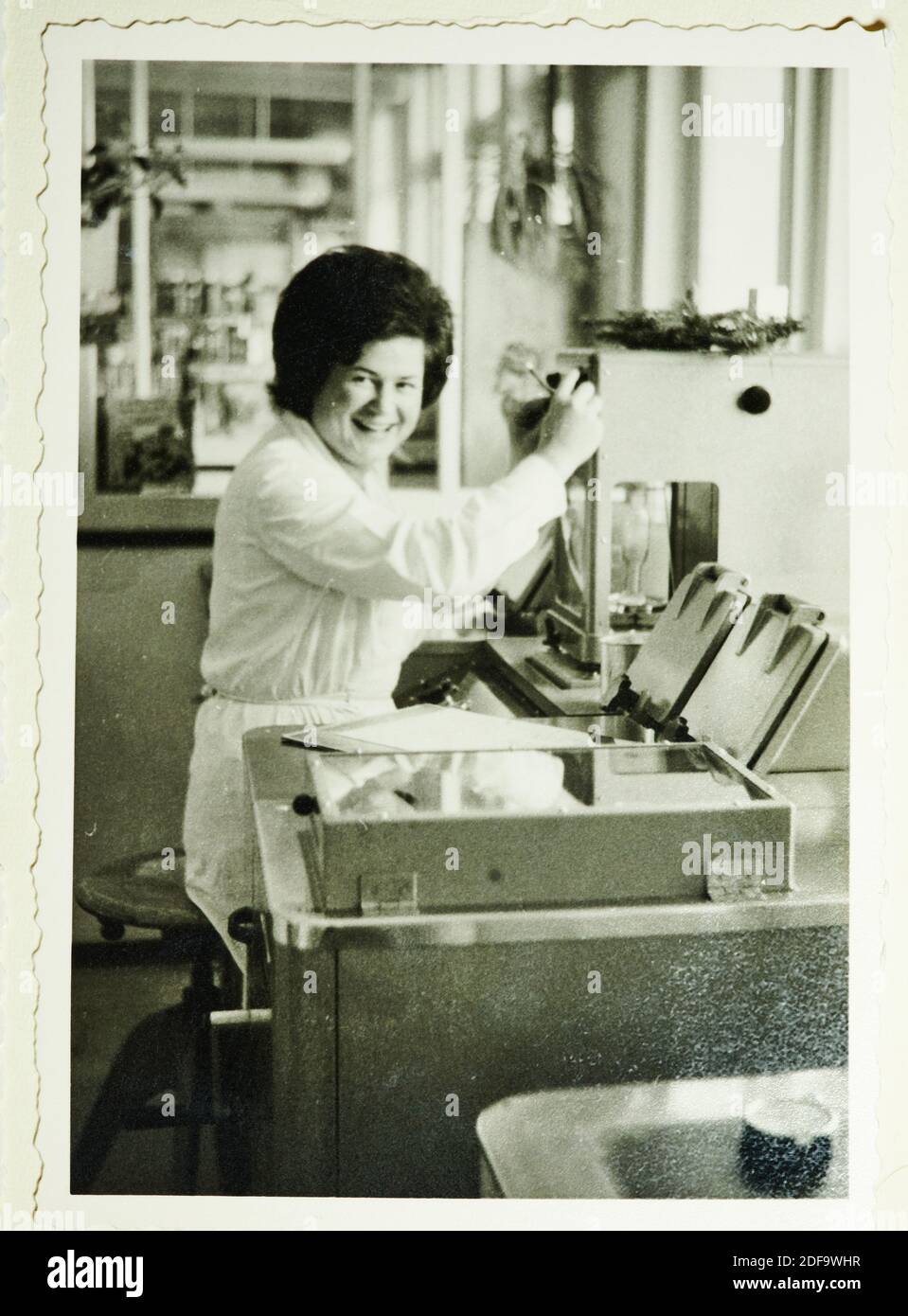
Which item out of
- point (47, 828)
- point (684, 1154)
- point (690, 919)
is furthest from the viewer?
point (47, 828)

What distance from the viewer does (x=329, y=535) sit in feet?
5.46

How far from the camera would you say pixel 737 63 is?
166cm

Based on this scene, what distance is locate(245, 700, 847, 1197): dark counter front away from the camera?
1397mm

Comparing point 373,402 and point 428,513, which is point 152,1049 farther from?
point 373,402

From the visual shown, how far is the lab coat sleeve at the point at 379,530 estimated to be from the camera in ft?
5.45

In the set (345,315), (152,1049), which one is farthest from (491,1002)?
(345,315)

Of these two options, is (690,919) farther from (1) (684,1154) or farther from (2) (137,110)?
(2) (137,110)

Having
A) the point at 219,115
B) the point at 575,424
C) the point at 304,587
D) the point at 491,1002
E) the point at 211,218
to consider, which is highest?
the point at 219,115

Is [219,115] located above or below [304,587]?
above

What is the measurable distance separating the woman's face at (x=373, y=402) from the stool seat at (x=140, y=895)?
550 mm

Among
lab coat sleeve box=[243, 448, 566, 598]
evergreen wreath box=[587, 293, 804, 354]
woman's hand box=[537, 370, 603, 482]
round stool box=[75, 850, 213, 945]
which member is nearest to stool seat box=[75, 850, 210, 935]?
round stool box=[75, 850, 213, 945]

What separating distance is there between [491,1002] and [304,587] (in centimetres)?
56

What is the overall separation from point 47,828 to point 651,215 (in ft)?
3.46
